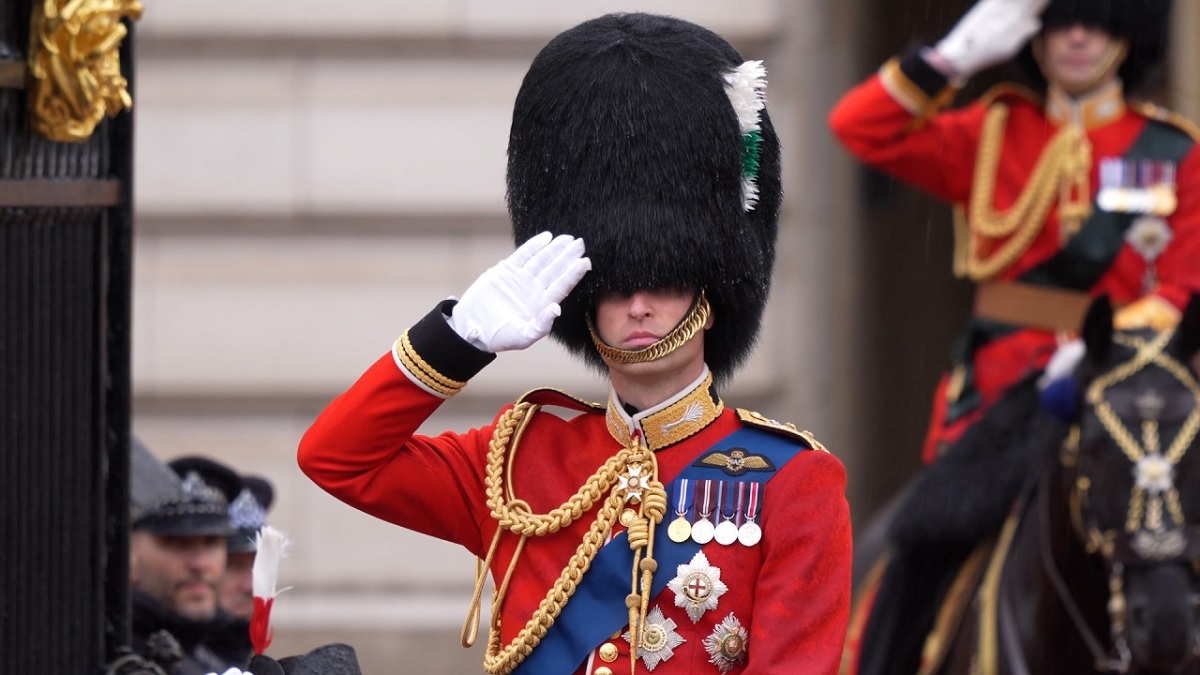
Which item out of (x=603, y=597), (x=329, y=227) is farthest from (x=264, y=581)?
(x=329, y=227)

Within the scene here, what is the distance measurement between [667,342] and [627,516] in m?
0.23

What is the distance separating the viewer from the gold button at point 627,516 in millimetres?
3035

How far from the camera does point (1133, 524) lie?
4660 millimetres

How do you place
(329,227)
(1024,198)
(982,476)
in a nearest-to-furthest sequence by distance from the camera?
(982,476) < (1024,198) < (329,227)

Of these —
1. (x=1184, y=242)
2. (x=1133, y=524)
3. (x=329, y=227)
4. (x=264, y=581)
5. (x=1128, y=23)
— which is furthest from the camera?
(x=329, y=227)

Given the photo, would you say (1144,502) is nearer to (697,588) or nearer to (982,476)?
(982,476)

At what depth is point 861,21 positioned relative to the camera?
25.5 feet

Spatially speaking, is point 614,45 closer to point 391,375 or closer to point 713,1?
point 391,375

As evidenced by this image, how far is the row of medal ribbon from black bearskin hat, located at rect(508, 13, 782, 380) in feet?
0.84

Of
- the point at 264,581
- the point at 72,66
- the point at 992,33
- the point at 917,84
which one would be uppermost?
the point at 72,66

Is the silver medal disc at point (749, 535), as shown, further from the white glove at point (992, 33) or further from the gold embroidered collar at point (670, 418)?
the white glove at point (992, 33)

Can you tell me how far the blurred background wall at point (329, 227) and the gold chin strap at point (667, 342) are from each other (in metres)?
4.20

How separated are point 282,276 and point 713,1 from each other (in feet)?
5.10

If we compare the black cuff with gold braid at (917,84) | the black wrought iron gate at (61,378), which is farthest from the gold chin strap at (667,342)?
the black cuff with gold braid at (917,84)
